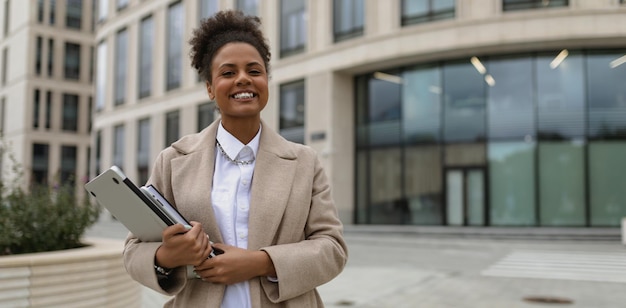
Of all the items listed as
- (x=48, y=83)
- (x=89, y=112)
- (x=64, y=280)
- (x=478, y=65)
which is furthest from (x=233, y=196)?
(x=89, y=112)

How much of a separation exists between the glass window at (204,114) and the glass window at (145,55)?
5960 mm

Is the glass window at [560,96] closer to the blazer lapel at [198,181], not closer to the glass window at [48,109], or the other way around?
the blazer lapel at [198,181]

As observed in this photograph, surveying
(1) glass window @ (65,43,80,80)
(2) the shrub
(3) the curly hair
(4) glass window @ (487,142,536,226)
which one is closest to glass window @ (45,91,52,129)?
Result: (1) glass window @ (65,43,80,80)

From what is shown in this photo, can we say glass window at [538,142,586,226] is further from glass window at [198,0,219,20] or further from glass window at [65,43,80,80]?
glass window at [65,43,80,80]

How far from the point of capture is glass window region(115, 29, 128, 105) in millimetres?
37750

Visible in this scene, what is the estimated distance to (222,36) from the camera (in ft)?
6.36

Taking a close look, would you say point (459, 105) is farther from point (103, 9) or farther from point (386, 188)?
point (103, 9)

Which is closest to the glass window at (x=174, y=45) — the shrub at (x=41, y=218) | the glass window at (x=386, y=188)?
the glass window at (x=386, y=188)

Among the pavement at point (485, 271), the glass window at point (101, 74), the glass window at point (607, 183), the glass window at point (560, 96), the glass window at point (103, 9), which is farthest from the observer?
the glass window at point (103, 9)

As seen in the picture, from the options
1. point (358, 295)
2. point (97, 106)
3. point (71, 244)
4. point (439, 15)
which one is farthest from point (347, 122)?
point (97, 106)

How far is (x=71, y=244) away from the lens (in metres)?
6.30

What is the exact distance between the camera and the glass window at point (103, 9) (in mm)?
40094

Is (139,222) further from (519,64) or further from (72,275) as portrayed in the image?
(519,64)

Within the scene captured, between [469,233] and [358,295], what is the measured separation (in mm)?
12183
